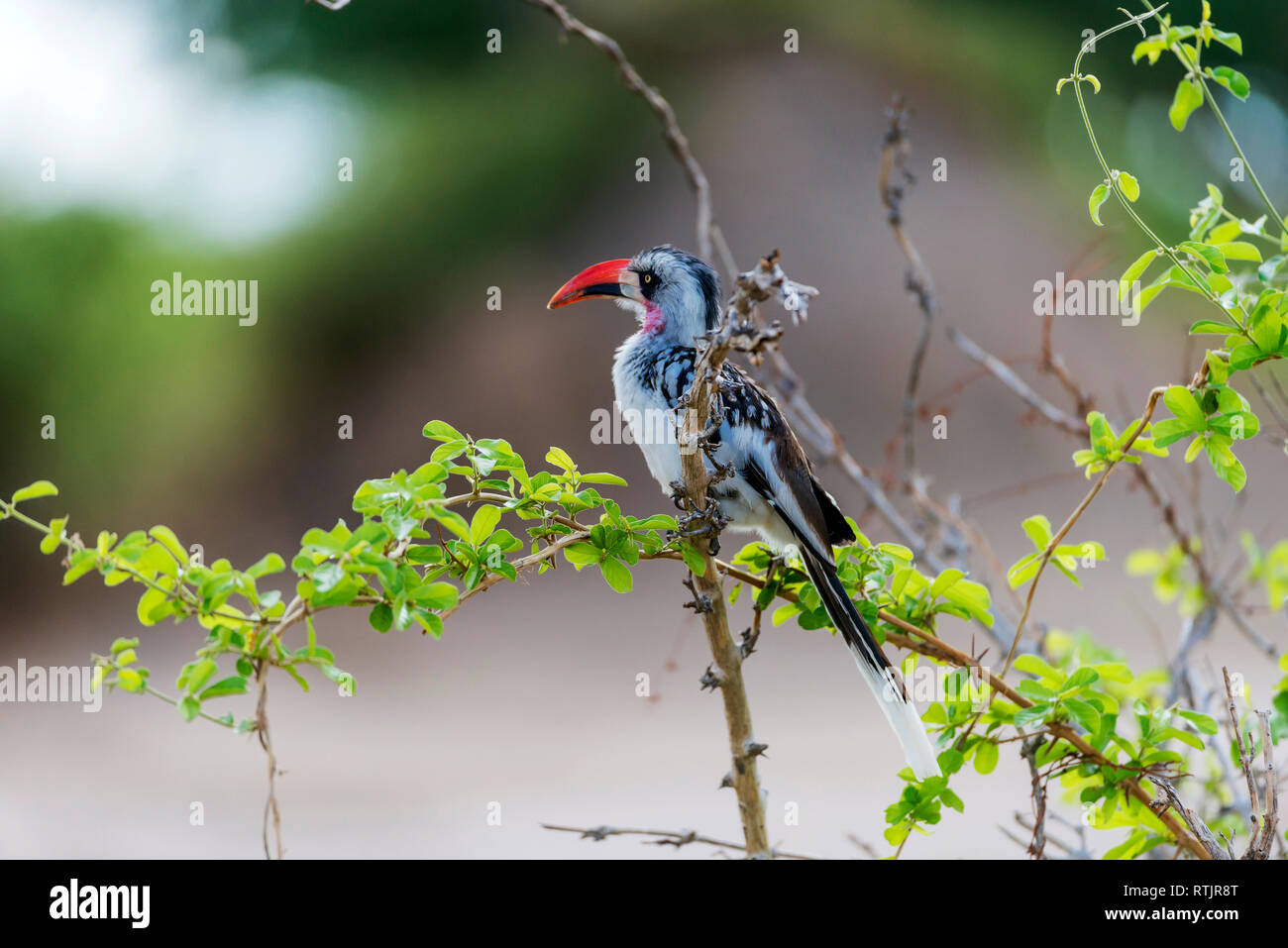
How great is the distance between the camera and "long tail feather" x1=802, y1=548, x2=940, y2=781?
1.12 m

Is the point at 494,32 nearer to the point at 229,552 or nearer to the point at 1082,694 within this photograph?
the point at 229,552

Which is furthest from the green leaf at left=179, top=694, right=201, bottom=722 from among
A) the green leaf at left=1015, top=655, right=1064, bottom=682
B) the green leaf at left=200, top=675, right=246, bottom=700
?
the green leaf at left=1015, top=655, right=1064, bottom=682

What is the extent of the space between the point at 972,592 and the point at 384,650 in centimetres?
363

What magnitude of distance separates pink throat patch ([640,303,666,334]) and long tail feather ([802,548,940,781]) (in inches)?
20.6

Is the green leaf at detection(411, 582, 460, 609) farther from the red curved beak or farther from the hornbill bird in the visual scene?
the red curved beak

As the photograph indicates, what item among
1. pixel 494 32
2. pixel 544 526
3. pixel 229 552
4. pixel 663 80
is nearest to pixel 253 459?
pixel 229 552

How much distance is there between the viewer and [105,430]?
4379 millimetres

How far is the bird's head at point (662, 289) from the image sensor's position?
1.55 m

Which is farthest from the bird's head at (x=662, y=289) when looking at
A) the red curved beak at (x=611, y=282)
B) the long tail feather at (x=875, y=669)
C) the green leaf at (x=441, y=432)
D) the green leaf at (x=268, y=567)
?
the green leaf at (x=268, y=567)

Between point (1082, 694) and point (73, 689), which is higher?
point (73, 689)

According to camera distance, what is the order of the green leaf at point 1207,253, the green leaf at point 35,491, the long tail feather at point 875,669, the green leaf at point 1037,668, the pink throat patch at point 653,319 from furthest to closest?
1. the pink throat patch at point 653,319
2. the long tail feather at point 875,669
3. the green leaf at point 1037,668
4. the green leaf at point 1207,253
5. the green leaf at point 35,491

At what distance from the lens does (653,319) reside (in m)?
1.56

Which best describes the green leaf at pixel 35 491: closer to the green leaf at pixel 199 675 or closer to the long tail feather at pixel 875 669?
the green leaf at pixel 199 675

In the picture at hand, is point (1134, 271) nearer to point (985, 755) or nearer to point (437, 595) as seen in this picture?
point (985, 755)
